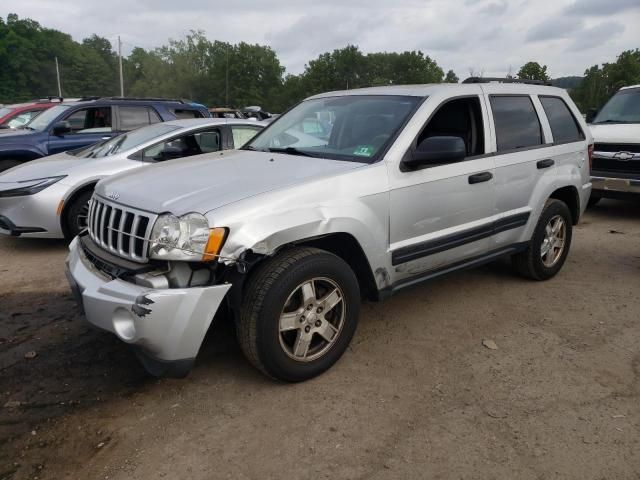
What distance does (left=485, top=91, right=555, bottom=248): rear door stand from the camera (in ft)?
13.6

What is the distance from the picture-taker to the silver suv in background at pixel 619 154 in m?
7.41

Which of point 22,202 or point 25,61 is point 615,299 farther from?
point 25,61

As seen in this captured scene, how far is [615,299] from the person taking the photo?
4.55m

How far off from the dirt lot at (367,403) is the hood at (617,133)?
4014 mm

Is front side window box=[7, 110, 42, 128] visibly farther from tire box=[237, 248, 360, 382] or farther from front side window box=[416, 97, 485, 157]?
tire box=[237, 248, 360, 382]

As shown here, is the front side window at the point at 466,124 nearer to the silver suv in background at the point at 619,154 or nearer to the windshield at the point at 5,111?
the silver suv in background at the point at 619,154

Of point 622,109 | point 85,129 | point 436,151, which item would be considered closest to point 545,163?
point 436,151

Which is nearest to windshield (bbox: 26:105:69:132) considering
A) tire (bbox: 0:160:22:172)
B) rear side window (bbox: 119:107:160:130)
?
tire (bbox: 0:160:22:172)

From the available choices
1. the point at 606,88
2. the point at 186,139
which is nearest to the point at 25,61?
the point at 606,88

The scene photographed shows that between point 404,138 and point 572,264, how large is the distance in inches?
121

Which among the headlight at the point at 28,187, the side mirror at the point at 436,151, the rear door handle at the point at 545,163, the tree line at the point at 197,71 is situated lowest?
the headlight at the point at 28,187

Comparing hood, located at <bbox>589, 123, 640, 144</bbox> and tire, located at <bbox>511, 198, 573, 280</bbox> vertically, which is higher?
hood, located at <bbox>589, 123, 640, 144</bbox>

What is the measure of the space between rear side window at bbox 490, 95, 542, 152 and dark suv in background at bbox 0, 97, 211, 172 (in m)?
5.71

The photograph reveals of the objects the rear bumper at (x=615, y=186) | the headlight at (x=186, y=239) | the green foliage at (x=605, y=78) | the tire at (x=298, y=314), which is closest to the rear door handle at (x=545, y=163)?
the tire at (x=298, y=314)
